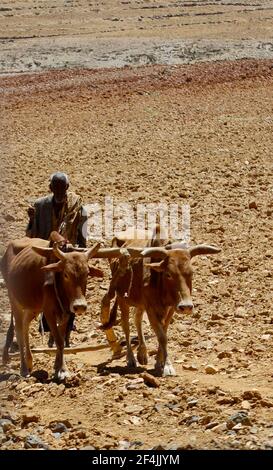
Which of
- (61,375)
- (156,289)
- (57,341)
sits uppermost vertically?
(156,289)

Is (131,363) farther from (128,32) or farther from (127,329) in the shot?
(128,32)

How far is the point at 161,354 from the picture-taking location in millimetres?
11227

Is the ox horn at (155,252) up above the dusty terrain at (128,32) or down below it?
above

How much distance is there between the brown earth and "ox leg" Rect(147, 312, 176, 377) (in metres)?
0.14

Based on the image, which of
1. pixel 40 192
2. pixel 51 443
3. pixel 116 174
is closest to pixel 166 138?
pixel 116 174

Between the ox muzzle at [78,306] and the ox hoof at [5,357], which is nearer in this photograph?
the ox muzzle at [78,306]

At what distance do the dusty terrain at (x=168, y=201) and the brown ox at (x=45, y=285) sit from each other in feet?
0.75

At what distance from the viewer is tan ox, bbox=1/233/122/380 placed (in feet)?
35.0

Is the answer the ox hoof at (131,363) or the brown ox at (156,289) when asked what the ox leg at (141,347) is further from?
the ox hoof at (131,363)

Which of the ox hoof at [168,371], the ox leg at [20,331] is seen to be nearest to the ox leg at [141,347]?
the ox hoof at [168,371]

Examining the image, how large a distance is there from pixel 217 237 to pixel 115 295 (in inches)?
217

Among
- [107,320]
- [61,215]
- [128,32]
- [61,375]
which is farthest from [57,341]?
[128,32]

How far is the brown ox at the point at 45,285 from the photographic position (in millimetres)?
10672

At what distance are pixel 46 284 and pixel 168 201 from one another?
8939 millimetres
